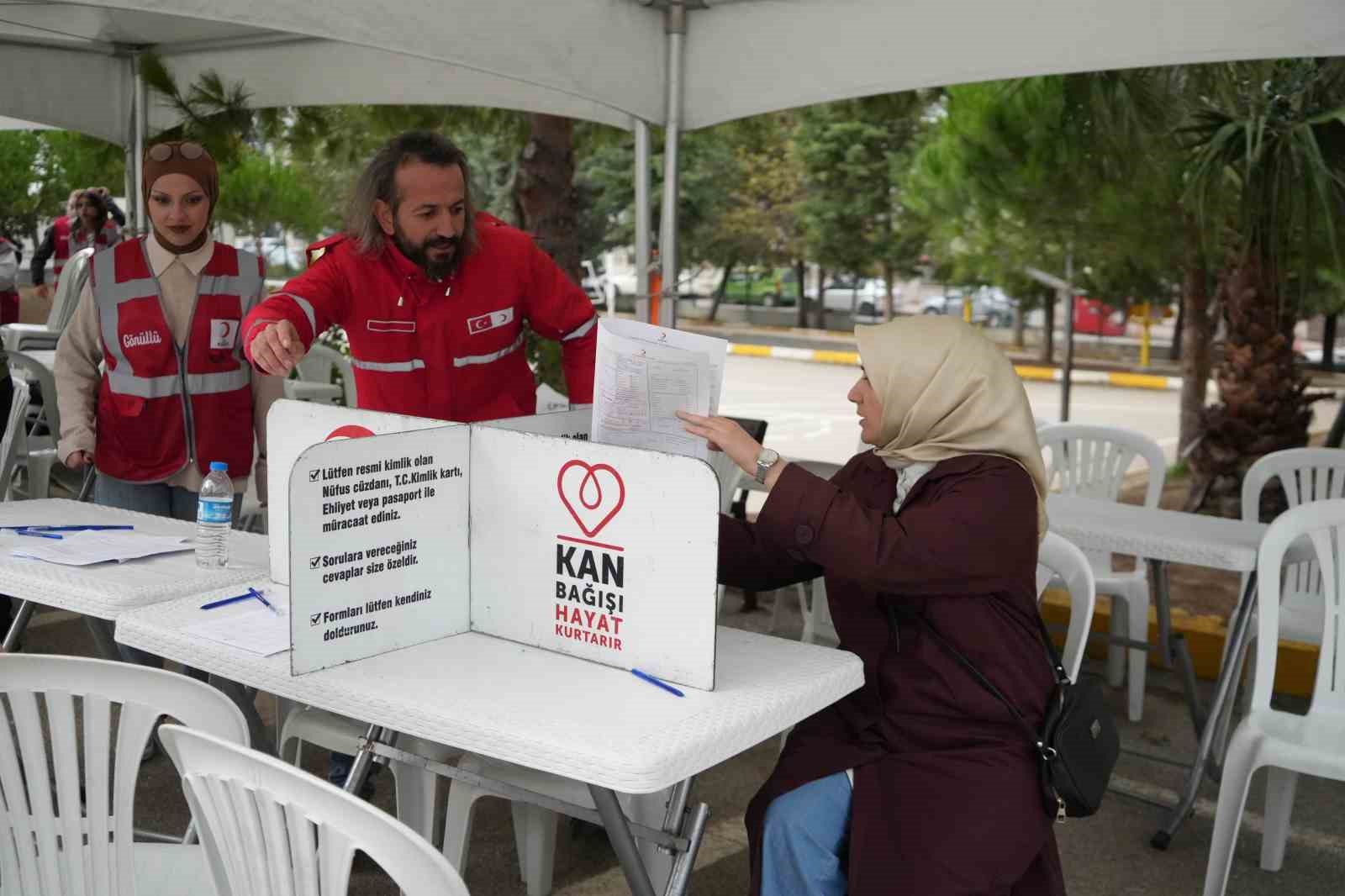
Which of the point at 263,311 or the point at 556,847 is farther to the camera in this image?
the point at 556,847

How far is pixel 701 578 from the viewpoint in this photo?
6.36 feet

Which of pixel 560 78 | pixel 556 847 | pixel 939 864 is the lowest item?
pixel 556 847

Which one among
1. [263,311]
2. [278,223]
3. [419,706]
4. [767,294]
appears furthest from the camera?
[767,294]

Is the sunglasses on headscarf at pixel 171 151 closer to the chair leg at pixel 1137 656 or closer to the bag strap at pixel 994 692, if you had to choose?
the bag strap at pixel 994 692

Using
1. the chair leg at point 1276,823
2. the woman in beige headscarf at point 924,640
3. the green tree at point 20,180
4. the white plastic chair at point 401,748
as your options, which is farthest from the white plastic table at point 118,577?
the green tree at point 20,180

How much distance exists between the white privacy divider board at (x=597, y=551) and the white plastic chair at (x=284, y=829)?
0.73 meters

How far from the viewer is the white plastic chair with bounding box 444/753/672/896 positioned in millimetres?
2420

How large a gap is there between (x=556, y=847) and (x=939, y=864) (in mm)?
1386

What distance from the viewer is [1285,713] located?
3004mm

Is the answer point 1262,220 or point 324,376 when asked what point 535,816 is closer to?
point 324,376

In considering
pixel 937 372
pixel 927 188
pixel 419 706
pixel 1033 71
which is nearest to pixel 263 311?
pixel 419 706

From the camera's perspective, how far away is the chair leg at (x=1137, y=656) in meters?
4.39

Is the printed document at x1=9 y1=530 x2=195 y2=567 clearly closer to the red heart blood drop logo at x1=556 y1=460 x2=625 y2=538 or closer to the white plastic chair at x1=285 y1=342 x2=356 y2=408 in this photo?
the red heart blood drop logo at x1=556 y1=460 x2=625 y2=538

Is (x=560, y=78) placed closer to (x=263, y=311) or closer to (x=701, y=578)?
(x=263, y=311)
